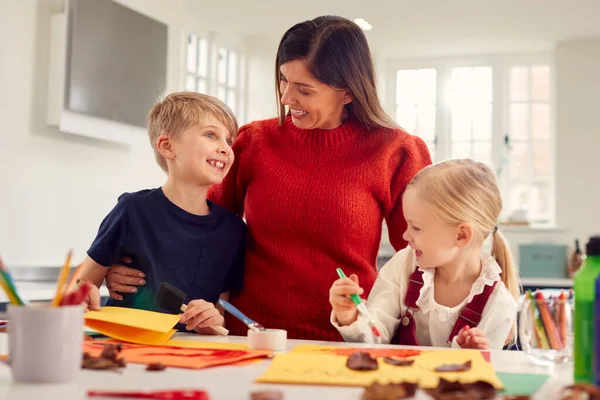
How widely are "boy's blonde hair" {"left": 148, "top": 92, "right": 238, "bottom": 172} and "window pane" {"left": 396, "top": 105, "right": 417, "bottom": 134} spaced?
5.23 m

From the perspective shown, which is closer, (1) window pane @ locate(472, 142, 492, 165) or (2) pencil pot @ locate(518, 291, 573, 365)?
(2) pencil pot @ locate(518, 291, 573, 365)

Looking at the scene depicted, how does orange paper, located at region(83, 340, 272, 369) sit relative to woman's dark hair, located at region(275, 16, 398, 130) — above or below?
below

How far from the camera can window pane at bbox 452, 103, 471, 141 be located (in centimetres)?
677

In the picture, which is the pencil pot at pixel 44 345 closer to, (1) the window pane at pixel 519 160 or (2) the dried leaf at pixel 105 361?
(2) the dried leaf at pixel 105 361

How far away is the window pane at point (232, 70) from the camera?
6527 millimetres

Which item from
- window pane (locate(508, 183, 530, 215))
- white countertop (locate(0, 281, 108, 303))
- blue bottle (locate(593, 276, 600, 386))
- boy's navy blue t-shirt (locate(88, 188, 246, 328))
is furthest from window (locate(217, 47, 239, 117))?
blue bottle (locate(593, 276, 600, 386))

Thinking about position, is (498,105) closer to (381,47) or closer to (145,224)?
(381,47)

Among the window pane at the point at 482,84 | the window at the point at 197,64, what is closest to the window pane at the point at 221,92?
the window at the point at 197,64

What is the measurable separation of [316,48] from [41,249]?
7.97 feet

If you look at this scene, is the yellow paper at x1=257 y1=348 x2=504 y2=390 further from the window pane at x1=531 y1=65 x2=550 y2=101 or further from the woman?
the window pane at x1=531 y1=65 x2=550 y2=101

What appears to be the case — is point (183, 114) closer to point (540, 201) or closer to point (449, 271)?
point (449, 271)

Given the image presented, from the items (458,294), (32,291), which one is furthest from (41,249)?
(458,294)

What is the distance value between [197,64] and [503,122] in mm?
2770

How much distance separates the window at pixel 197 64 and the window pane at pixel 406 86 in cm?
190
